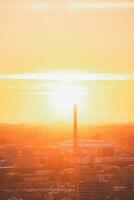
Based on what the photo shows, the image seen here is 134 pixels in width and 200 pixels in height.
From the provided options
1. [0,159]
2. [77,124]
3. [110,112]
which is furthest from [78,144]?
[0,159]

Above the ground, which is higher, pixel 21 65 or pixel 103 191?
pixel 21 65

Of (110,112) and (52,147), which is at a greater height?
(110,112)

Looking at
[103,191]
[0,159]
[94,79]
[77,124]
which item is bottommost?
[103,191]

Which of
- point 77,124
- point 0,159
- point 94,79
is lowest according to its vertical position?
point 0,159

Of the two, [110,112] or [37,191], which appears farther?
[110,112]

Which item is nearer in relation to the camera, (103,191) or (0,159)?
(103,191)

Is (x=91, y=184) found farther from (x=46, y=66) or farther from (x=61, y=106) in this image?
(x=46, y=66)

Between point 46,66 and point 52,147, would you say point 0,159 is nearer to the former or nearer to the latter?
point 52,147

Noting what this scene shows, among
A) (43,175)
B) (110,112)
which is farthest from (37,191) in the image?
(110,112)
